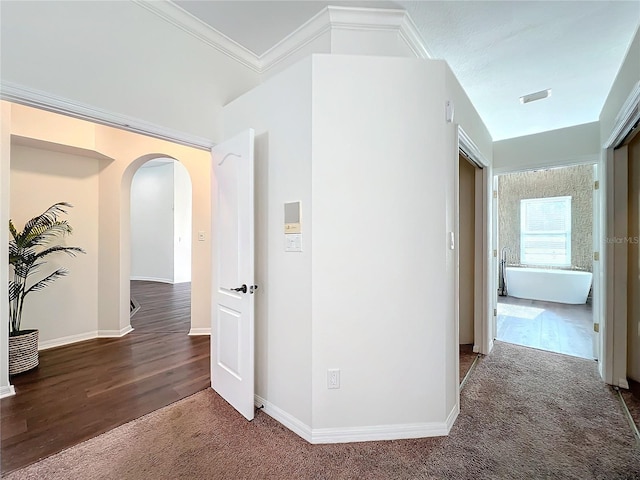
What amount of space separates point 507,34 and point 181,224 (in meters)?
8.08

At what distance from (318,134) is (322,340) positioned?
132 cm

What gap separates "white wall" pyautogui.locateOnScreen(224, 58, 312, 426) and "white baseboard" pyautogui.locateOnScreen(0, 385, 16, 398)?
2.04 meters

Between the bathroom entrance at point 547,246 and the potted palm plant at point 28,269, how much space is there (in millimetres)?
6028

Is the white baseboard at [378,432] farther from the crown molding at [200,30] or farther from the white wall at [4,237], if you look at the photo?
the crown molding at [200,30]

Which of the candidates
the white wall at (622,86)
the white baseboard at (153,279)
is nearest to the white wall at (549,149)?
the white wall at (622,86)

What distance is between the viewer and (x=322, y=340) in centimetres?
184

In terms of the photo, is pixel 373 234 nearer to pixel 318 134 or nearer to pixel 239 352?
pixel 318 134

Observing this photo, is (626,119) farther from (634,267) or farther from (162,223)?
(162,223)

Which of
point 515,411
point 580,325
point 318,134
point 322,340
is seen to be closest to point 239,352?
point 322,340

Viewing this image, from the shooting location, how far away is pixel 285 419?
78.8 inches

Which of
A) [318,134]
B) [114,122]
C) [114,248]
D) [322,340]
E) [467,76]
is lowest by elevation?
[322,340]

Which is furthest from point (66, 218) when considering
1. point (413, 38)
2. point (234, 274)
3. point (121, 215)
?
point (413, 38)

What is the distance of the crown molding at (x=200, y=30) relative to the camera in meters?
2.10

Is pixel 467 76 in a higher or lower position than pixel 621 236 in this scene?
higher
